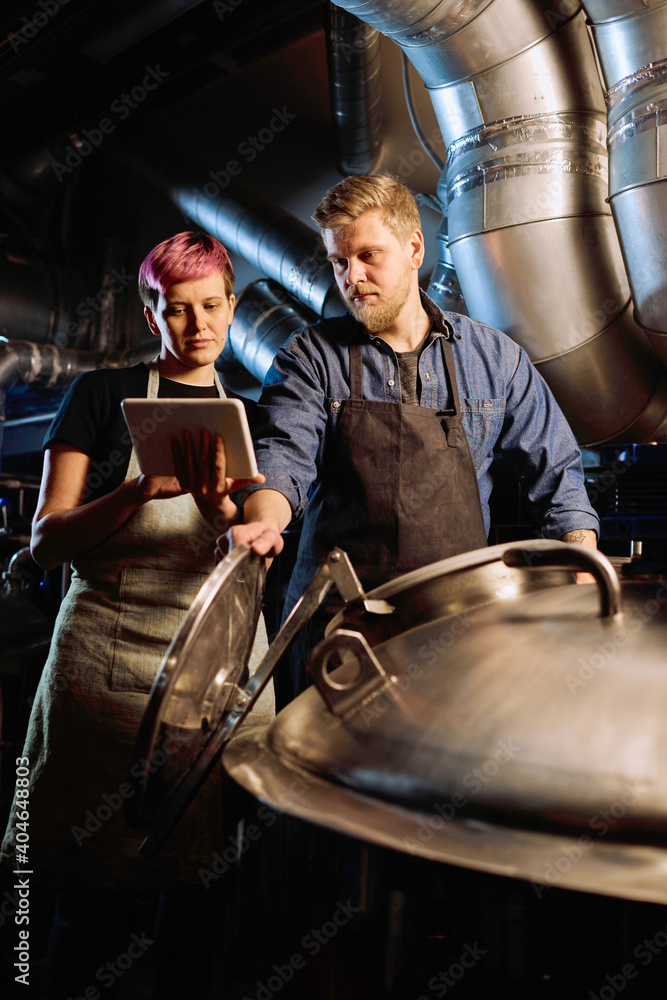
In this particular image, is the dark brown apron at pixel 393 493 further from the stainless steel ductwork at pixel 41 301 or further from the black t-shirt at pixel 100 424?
the stainless steel ductwork at pixel 41 301

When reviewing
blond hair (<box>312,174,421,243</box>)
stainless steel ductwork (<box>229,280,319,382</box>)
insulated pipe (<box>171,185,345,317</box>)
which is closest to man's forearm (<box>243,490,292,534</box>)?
blond hair (<box>312,174,421,243</box>)

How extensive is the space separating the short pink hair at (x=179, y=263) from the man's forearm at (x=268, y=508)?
42 cm

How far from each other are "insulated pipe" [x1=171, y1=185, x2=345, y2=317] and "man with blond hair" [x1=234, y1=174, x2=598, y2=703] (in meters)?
1.45

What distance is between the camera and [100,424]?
1475 mm

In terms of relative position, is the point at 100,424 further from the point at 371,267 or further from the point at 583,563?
the point at 583,563

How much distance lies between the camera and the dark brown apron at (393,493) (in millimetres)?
1498

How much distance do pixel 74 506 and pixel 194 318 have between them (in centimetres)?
40

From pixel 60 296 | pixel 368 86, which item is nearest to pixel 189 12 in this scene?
pixel 368 86

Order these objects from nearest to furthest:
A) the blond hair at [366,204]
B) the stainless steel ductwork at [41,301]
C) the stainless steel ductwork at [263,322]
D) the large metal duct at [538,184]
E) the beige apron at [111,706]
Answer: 1. the beige apron at [111,706]
2. the blond hair at [366,204]
3. the large metal duct at [538,184]
4. the stainless steel ductwork at [263,322]
5. the stainless steel ductwork at [41,301]

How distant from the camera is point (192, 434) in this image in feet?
3.72

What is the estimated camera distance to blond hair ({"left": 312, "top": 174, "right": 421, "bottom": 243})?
1.50 metres

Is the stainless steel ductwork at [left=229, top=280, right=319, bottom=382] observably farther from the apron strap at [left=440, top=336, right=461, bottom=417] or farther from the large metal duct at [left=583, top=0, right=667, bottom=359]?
the apron strap at [left=440, top=336, right=461, bottom=417]

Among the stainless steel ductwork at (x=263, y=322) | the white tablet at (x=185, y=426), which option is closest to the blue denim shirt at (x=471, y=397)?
the white tablet at (x=185, y=426)

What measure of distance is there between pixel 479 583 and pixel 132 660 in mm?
678
